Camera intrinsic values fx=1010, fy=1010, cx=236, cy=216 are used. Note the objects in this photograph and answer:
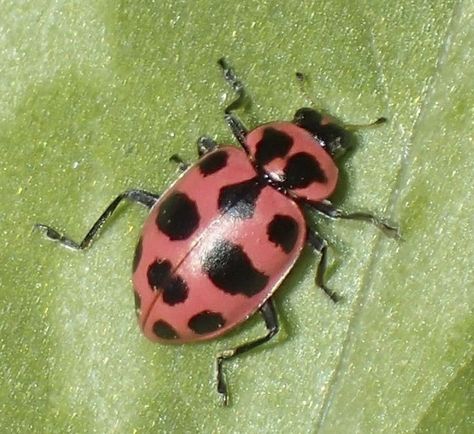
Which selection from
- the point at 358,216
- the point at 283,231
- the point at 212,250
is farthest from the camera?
the point at 358,216

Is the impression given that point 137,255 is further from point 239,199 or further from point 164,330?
point 239,199

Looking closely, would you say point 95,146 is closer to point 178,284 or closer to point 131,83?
point 131,83

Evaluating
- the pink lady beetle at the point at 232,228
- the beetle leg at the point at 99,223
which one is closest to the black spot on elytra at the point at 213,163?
the pink lady beetle at the point at 232,228

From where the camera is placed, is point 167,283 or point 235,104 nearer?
point 167,283

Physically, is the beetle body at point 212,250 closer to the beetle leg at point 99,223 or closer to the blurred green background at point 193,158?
the beetle leg at point 99,223

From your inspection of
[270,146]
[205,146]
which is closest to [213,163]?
[205,146]

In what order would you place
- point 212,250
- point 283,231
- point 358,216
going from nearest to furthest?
point 212,250, point 283,231, point 358,216

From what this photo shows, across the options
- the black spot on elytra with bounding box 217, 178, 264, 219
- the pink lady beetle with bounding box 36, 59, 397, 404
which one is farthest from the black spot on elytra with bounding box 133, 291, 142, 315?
the black spot on elytra with bounding box 217, 178, 264, 219
